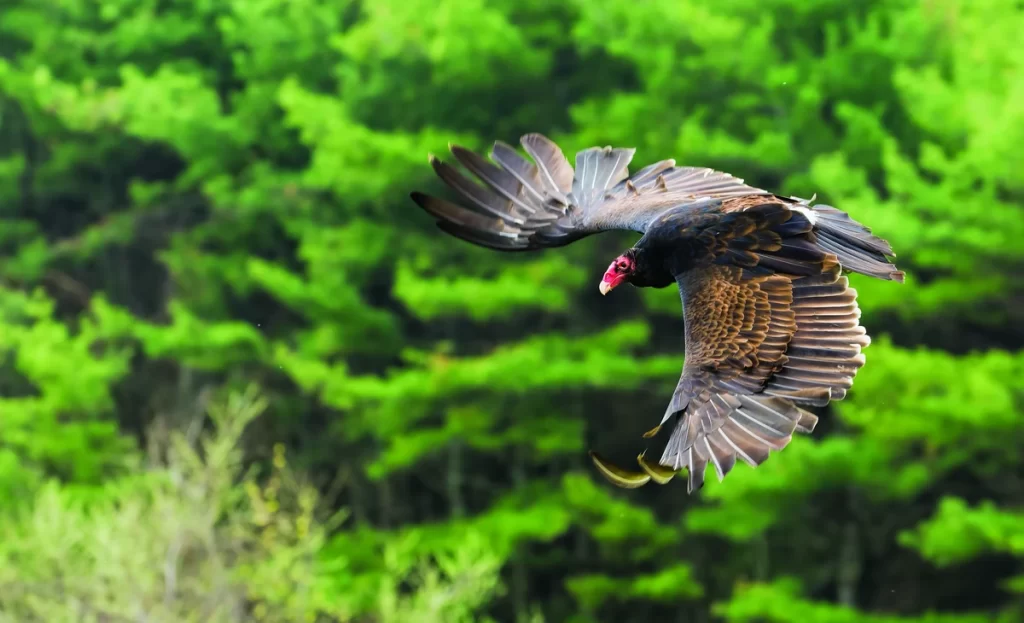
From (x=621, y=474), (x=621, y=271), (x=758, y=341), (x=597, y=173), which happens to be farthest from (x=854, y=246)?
(x=621, y=474)

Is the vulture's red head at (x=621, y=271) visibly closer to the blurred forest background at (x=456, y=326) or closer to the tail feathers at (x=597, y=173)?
the tail feathers at (x=597, y=173)

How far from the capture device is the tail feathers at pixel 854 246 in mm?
4953

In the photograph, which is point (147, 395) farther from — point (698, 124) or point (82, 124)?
point (698, 124)

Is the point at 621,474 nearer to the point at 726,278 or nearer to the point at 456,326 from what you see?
the point at 726,278

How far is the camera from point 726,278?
16.6ft

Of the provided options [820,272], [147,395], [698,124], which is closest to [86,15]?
[147,395]

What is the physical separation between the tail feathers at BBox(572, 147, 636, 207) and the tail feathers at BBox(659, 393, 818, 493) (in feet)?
5.23

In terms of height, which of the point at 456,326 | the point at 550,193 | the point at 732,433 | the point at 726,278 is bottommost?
the point at 456,326

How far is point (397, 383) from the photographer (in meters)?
15.9

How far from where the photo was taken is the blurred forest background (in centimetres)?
1273

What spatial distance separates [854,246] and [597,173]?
134 cm

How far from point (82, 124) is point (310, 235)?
344 cm

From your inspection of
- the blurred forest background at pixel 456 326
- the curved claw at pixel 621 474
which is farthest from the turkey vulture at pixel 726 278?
the blurred forest background at pixel 456 326

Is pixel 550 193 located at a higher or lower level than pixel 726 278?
lower
